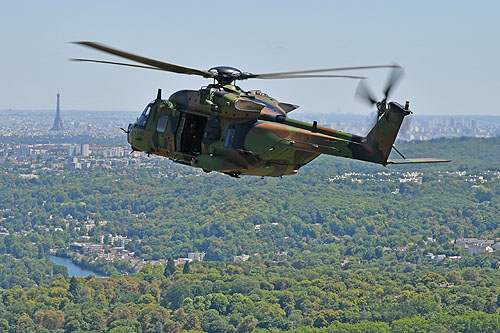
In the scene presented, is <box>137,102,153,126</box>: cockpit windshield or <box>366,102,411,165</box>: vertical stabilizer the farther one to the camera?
<box>137,102,153,126</box>: cockpit windshield

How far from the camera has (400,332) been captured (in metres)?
124

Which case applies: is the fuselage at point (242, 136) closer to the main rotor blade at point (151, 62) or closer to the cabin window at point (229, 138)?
the cabin window at point (229, 138)

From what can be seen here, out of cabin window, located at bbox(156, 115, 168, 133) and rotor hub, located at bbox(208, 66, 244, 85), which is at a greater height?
rotor hub, located at bbox(208, 66, 244, 85)

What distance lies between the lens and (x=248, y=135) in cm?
2762

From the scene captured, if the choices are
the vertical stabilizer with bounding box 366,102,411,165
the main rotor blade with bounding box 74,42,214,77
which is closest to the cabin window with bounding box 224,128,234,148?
the main rotor blade with bounding box 74,42,214,77

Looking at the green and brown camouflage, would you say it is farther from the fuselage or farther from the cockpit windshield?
the cockpit windshield

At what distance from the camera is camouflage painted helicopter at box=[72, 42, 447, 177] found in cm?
2681

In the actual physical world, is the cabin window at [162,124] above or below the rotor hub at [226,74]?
below

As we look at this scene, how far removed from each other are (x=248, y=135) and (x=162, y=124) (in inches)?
140

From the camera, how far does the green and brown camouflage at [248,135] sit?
88.4 feet

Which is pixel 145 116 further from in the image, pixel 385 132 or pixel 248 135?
pixel 385 132

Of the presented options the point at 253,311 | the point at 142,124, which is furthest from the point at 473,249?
the point at 142,124

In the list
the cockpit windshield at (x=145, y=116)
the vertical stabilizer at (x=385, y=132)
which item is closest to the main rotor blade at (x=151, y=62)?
the cockpit windshield at (x=145, y=116)

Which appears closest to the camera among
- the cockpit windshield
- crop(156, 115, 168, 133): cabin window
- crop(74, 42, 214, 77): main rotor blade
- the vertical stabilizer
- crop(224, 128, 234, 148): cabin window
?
crop(74, 42, 214, 77): main rotor blade
